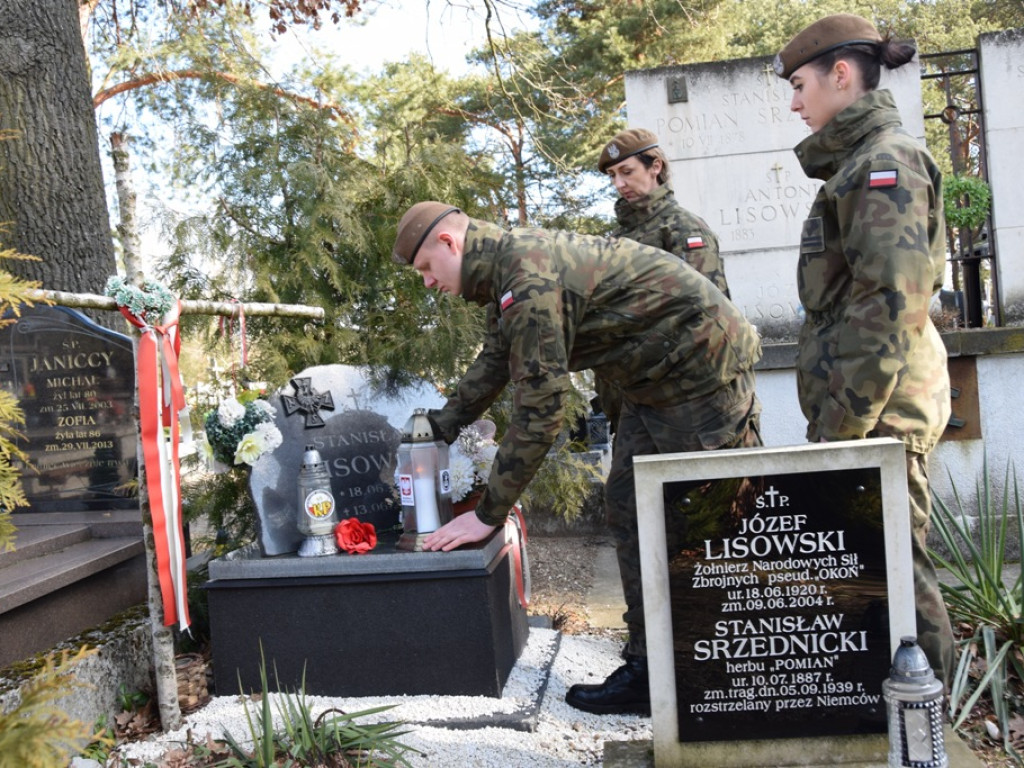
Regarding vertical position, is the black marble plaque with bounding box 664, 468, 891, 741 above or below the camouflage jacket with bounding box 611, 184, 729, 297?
below

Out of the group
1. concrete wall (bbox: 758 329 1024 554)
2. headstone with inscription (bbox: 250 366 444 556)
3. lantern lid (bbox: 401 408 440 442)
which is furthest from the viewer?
concrete wall (bbox: 758 329 1024 554)

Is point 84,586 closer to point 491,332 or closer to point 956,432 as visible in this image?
point 491,332

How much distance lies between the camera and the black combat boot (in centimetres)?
325

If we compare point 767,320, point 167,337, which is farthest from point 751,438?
point 767,320

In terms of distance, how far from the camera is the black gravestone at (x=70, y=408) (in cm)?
439

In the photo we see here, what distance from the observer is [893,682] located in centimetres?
203

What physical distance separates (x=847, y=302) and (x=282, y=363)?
3074mm

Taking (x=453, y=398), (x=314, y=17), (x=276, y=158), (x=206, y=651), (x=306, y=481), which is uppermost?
(x=314, y=17)

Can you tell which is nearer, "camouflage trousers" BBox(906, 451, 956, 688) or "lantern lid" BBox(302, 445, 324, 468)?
"camouflage trousers" BBox(906, 451, 956, 688)

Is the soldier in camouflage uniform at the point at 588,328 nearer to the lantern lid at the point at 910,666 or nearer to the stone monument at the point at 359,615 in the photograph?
the stone monument at the point at 359,615

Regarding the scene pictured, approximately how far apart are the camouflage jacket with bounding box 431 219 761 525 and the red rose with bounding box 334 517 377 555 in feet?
2.00

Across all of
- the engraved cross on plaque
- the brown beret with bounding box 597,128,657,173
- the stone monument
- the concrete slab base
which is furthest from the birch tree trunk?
the brown beret with bounding box 597,128,657,173

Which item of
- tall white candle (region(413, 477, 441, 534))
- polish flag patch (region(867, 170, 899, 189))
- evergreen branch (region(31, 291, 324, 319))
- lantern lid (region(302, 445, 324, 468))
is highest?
polish flag patch (region(867, 170, 899, 189))

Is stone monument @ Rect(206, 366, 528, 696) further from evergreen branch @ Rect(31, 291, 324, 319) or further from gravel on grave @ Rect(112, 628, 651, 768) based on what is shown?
evergreen branch @ Rect(31, 291, 324, 319)
